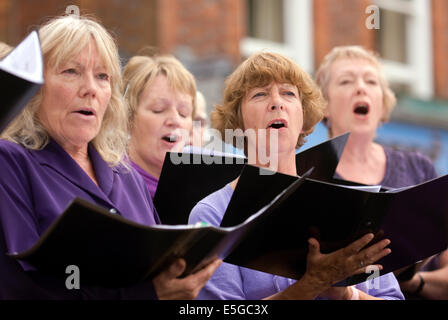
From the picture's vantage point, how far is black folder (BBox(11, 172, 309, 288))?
167 centimetres

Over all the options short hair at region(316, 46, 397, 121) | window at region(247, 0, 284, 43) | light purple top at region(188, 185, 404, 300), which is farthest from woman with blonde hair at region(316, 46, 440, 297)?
window at region(247, 0, 284, 43)

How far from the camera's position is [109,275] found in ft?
5.96

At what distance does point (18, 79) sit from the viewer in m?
1.61

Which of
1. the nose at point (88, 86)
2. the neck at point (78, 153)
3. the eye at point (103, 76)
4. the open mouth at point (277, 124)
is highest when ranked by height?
the eye at point (103, 76)

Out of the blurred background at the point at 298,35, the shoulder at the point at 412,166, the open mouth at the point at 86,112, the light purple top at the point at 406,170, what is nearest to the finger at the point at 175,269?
the open mouth at the point at 86,112

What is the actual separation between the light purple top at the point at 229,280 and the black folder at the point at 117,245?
0.37 metres

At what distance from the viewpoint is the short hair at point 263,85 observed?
2.60 metres

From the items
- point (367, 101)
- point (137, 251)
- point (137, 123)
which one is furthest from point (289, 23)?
point (137, 251)

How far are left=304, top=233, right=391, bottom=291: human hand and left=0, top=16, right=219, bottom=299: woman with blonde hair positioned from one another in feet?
1.09

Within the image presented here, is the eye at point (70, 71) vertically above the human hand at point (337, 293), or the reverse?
the eye at point (70, 71)

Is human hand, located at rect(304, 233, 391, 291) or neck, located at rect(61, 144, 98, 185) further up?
neck, located at rect(61, 144, 98, 185)

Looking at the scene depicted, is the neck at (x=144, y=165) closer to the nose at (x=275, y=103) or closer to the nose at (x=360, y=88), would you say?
the nose at (x=275, y=103)

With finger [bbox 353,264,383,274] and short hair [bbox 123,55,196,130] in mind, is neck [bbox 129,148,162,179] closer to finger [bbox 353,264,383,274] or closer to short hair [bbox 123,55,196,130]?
short hair [bbox 123,55,196,130]

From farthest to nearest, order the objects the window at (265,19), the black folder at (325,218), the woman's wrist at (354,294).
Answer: the window at (265,19) → the woman's wrist at (354,294) → the black folder at (325,218)
